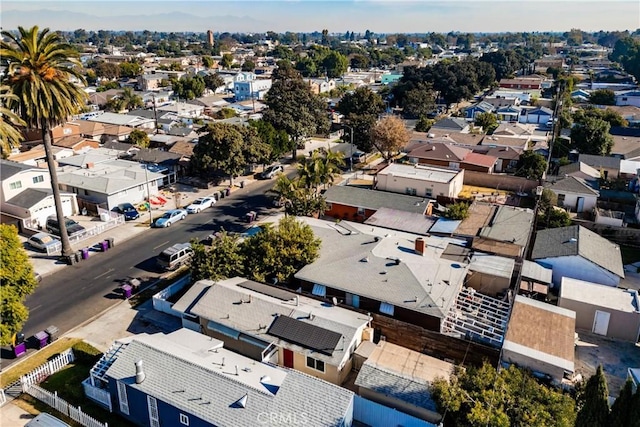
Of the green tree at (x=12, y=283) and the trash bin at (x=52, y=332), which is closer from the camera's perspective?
the green tree at (x=12, y=283)

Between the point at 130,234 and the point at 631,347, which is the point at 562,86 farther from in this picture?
the point at 130,234

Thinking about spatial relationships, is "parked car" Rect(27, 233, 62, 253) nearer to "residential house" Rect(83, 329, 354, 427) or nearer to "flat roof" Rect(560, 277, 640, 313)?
"residential house" Rect(83, 329, 354, 427)

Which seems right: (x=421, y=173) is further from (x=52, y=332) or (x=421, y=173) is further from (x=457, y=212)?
(x=52, y=332)

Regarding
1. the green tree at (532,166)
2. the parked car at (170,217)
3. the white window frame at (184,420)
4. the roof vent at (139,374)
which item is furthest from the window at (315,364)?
the green tree at (532,166)

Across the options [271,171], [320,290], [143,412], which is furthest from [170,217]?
[143,412]

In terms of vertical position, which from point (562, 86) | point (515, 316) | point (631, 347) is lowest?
point (631, 347)

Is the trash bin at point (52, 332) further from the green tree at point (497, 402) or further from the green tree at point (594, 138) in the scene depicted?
the green tree at point (594, 138)

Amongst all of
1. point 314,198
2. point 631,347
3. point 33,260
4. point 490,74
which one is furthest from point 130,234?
point 490,74

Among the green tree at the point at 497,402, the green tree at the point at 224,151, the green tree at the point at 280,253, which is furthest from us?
the green tree at the point at 224,151
